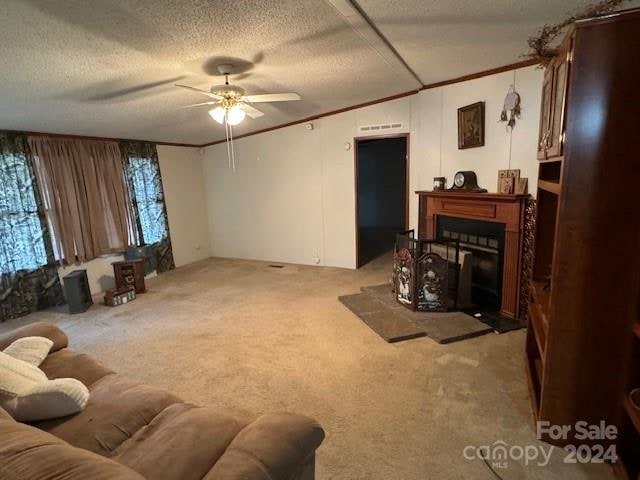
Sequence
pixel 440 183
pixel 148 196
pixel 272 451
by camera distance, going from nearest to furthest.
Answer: pixel 272 451 < pixel 440 183 < pixel 148 196

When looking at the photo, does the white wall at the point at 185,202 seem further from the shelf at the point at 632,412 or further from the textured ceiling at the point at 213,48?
the shelf at the point at 632,412

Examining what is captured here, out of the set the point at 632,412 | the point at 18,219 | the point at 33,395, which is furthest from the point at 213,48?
the point at 18,219

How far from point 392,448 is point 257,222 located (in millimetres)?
4729

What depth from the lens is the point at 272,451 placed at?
103 cm

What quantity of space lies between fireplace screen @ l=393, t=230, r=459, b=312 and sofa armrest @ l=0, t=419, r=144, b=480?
9.43 feet

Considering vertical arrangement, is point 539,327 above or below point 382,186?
below

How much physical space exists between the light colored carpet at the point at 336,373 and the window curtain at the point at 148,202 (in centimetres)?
154

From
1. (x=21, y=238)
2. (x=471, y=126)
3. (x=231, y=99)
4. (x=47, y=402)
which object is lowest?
(x=47, y=402)

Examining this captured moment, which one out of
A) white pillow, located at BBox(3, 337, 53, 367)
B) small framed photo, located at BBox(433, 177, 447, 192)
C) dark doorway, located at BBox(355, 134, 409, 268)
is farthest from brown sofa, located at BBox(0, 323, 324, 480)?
dark doorway, located at BBox(355, 134, 409, 268)

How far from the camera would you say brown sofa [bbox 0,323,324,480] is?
0.81 meters

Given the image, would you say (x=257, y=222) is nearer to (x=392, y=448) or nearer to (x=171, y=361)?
(x=171, y=361)

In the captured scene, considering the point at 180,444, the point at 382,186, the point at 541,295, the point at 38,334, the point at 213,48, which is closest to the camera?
the point at 180,444

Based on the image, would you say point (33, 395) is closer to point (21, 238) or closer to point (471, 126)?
point (21, 238)

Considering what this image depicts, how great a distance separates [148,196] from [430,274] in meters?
4.48
